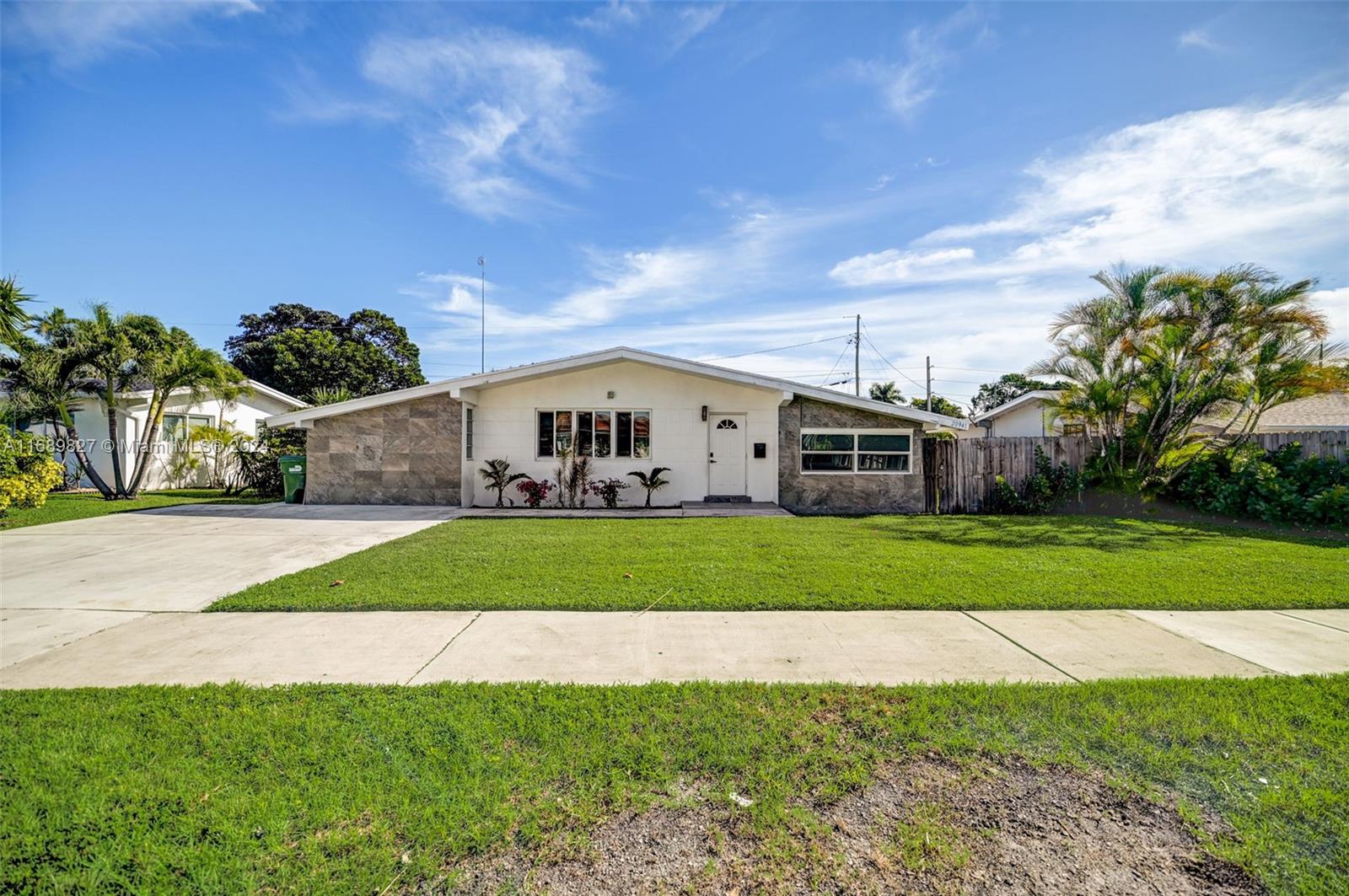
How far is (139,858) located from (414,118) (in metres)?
12.3

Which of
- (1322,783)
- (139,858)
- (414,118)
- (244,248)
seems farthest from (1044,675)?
(244,248)

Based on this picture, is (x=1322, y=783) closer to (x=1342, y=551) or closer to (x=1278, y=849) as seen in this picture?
(x=1278, y=849)

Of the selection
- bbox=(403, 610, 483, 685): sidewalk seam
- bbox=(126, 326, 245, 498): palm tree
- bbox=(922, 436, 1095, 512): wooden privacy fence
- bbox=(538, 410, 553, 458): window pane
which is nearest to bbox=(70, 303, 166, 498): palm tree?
bbox=(126, 326, 245, 498): palm tree

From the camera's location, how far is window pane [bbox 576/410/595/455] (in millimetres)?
13625

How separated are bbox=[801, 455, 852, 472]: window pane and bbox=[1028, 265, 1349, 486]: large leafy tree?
5.34 metres

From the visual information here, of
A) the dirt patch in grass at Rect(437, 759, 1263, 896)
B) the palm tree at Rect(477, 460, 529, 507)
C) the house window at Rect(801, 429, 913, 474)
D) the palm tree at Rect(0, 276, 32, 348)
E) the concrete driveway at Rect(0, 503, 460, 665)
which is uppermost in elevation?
the palm tree at Rect(0, 276, 32, 348)

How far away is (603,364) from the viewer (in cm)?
1316

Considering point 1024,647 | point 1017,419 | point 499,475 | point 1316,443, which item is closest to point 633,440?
point 499,475

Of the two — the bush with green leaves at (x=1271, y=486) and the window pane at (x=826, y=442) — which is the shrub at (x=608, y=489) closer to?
the window pane at (x=826, y=442)

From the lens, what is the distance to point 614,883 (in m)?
1.90

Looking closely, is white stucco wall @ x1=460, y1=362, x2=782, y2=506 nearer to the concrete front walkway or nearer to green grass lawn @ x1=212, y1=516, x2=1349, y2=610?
green grass lawn @ x1=212, y1=516, x2=1349, y2=610

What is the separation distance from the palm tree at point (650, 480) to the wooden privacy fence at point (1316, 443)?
12.7 metres

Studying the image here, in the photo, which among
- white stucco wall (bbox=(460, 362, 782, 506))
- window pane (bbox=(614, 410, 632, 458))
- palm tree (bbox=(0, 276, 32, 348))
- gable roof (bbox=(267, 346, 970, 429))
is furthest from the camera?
window pane (bbox=(614, 410, 632, 458))

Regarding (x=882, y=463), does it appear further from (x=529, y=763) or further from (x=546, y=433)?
(x=529, y=763)
